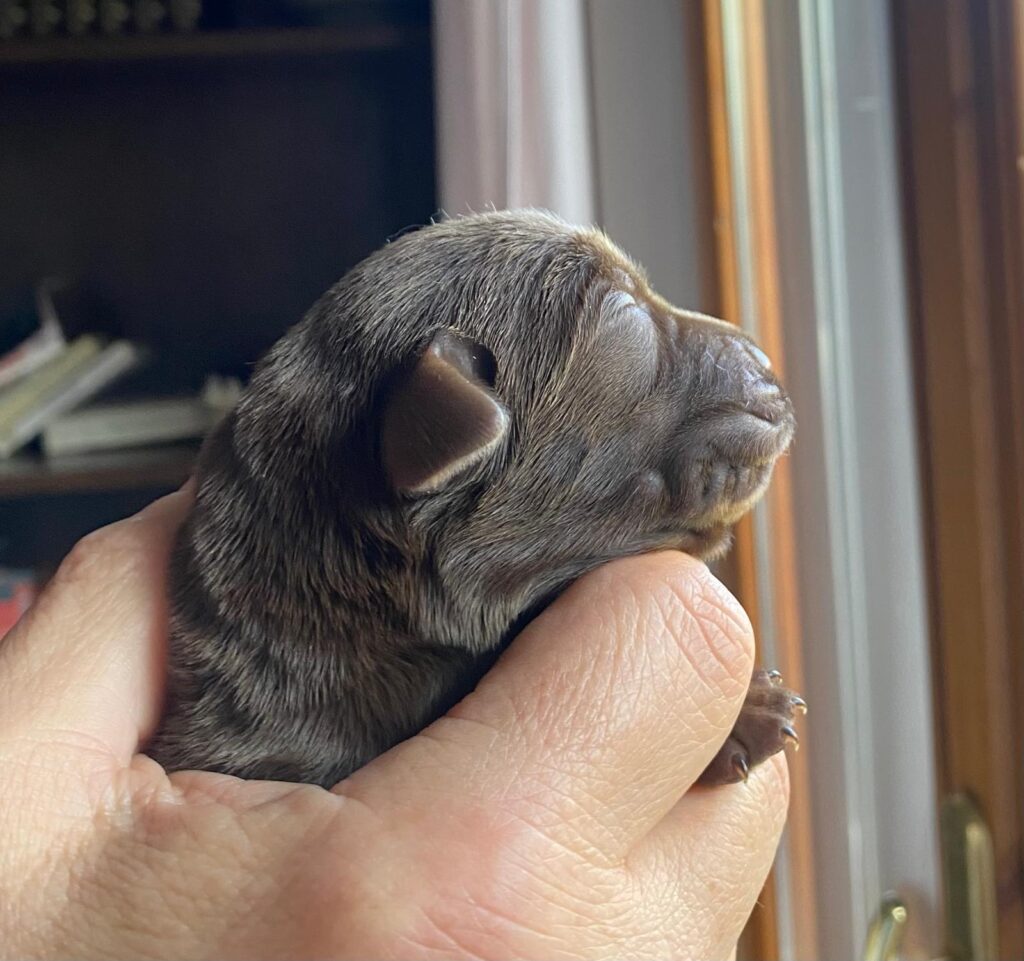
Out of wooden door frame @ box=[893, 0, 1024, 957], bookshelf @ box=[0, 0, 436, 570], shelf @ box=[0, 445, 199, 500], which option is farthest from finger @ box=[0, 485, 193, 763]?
bookshelf @ box=[0, 0, 436, 570]

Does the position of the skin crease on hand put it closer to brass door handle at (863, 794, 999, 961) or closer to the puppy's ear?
the puppy's ear

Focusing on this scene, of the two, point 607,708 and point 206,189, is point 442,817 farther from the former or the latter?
point 206,189

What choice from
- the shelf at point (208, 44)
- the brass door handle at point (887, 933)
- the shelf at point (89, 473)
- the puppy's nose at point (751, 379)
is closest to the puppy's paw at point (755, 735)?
the puppy's nose at point (751, 379)

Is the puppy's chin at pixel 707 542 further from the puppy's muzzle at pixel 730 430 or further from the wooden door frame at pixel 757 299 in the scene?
the wooden door frame at pixel 757 299

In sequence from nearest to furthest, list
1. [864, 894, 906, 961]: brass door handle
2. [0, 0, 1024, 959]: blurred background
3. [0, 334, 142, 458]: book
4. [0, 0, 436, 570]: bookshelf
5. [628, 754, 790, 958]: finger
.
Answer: [628, 754, 790, 958]: finger
[0, 0, 1024, 959]: blurred background
[864, 894, 906, 961]: brass door handle
[0, 334, 142, 458]: book
[0, 0, 436, 570]: bookshelf

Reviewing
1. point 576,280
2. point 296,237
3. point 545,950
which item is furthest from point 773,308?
point 296,237

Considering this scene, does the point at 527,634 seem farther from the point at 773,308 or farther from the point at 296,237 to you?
the point at 296,237

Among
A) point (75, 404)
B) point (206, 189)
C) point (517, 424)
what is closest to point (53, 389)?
point (75, 404)
